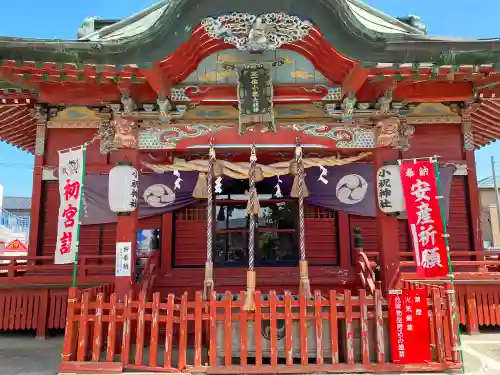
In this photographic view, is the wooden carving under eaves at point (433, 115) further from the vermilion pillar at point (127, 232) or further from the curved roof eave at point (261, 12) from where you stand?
the vermilion pillar at point (127, 232)

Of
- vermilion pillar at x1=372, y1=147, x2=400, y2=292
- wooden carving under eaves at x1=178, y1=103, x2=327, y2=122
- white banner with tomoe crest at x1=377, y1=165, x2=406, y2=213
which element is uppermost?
wooden carving under eaves at x1=178, y1=103, x2=327, y2=122

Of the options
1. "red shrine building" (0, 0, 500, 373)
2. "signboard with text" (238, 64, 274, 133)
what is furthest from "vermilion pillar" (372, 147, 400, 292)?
"signboard with text" (238, 64, 274, 133)

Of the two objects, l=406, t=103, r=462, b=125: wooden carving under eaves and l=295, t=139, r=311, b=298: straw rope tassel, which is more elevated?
l=406, t=103, r=462, b=125: wooden carving under eaves

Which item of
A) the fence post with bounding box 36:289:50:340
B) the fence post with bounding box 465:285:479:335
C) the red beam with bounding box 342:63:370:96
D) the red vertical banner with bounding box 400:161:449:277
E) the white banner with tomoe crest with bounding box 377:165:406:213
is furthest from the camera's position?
the fence post with bounding box 36:289:50:340

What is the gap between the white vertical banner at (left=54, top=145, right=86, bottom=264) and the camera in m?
6.19

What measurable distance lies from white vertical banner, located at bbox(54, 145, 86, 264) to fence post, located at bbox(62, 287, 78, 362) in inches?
25.0

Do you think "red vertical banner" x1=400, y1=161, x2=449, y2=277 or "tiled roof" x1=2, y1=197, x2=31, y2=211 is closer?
"red vertical banner" x1=400, y1=161, x2=449, y2=277

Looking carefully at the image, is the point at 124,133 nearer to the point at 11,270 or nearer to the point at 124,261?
the point at 124,261

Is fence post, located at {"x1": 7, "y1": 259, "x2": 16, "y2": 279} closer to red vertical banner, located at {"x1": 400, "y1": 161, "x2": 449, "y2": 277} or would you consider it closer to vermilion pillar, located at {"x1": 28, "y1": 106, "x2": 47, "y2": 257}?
vermilion pillar, located at {"x1": 28, "y1": 106, "x2": 47, "y2": 257}

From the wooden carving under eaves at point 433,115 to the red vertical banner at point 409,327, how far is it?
4.86 m

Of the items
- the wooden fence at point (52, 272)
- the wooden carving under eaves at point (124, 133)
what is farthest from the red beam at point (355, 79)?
the wooden fence at point (52, 272)

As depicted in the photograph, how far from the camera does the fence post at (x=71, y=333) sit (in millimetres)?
5641

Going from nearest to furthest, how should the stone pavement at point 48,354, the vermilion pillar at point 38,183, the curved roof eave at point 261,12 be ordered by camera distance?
the curved roof eave at point 261,12
the stone pavement at point 48,354
the vermilion pillar at point 38,183

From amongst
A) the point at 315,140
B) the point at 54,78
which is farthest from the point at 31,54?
the point at 315,140
